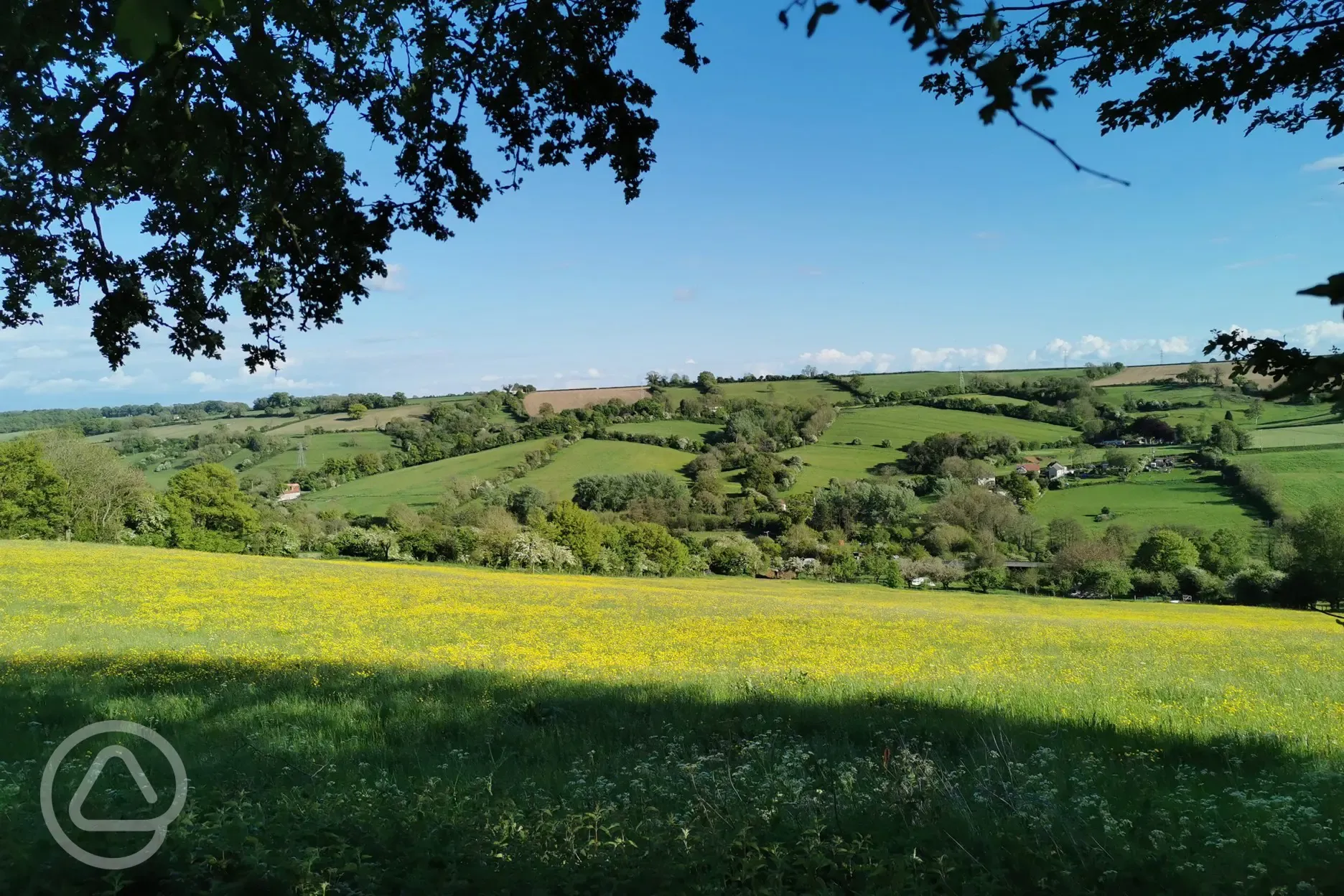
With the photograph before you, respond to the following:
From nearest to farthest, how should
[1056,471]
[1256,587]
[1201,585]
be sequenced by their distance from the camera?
[1256,587] < [1201,585] < [1056,471]

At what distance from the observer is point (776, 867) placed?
3625 mm

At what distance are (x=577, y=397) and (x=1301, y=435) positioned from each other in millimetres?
98655

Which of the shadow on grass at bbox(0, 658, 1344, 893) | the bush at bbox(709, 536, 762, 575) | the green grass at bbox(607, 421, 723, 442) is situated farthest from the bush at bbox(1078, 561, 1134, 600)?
→ the shadow on grass at bbox(0, 658, 1344, 893)

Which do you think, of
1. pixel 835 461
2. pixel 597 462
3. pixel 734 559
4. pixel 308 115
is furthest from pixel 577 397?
pixel 308 115

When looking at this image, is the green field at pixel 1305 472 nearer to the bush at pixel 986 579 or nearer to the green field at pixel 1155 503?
the green field at pixel 1155 503

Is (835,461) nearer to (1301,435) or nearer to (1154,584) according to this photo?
(1154,584)

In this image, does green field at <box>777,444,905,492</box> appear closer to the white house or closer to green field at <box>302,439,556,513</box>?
the white house

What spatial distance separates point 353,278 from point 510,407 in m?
125

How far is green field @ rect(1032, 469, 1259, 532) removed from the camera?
68188mm

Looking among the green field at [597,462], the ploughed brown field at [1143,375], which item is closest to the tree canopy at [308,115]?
the green field at [597,462]

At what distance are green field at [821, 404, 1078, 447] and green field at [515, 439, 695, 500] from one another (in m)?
26.9

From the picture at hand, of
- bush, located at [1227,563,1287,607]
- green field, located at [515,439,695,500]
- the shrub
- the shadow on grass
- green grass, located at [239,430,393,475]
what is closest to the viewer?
the shadow on grass

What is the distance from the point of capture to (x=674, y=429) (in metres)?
116

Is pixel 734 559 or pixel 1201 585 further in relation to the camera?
pixel 734 559
